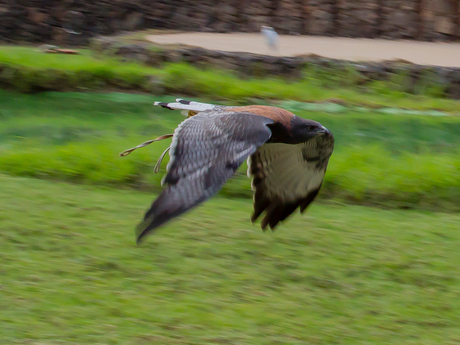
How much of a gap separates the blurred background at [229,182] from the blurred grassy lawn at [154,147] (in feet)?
0.07

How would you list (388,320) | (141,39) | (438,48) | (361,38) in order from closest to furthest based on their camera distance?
(388,320), (141,39), (438,48), (361,38)

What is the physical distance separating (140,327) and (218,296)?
1.92 ft

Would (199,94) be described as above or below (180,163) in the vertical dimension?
below

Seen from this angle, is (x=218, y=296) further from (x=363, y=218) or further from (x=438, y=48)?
(x=438, y=48)

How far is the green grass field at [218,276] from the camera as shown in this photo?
3.58 m

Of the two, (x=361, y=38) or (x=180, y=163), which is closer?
(x=180, y=163)

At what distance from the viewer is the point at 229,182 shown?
602 centimetres

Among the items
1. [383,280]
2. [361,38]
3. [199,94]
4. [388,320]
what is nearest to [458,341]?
[388,320]

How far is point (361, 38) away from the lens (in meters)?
11.8

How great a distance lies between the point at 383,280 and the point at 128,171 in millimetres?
2675

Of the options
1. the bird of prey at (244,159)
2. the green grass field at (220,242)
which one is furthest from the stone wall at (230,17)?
the bird of prey at (244,159)

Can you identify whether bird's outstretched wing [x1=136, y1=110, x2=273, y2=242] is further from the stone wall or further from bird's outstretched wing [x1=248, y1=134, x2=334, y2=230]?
the stone wall

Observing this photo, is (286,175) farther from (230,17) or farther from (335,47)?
(230,17)

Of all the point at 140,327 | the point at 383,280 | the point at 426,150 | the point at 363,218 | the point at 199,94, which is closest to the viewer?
the point at 140,327
